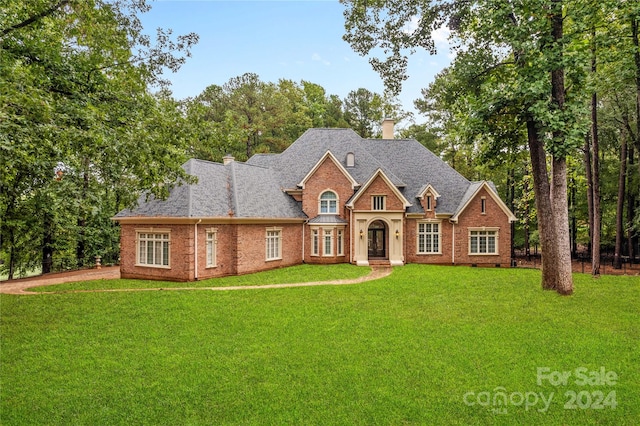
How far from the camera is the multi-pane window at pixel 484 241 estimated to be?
23094 millimetres

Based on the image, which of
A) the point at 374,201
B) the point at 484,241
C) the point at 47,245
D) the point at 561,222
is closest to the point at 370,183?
the point at 374,201

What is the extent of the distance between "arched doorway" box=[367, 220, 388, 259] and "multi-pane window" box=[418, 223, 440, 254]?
2.34m

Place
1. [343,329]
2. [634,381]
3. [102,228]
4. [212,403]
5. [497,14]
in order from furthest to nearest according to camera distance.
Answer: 1. [102,228]
2. [497,14]
3. [343,329]
4. [634,381]
5. [212,403]

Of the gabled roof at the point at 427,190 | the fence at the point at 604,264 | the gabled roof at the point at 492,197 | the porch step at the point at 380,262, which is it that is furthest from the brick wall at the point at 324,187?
the fence at the point at 604,264

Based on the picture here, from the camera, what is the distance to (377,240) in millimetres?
29141

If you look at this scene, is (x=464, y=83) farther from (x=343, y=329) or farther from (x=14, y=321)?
(x=14, y=321)

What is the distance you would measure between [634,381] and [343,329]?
5641 mm

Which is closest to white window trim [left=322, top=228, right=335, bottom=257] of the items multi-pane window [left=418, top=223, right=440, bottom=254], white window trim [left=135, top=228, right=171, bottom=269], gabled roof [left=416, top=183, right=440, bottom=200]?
multi-pane window [left=418, top=223, right=440, bottom=254]

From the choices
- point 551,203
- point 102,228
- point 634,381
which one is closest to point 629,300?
point 551,203

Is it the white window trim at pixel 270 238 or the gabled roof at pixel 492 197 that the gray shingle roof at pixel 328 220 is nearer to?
the white window trim at pixel 270 238

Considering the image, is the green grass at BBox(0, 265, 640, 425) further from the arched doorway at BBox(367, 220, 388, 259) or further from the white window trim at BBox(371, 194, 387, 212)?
the arched doorway at BBox(367, 220, 388, 259)

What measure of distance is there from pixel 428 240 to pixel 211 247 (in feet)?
44.8

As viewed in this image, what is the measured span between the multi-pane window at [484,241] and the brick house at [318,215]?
0.06 m

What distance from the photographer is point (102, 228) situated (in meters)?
25.3
